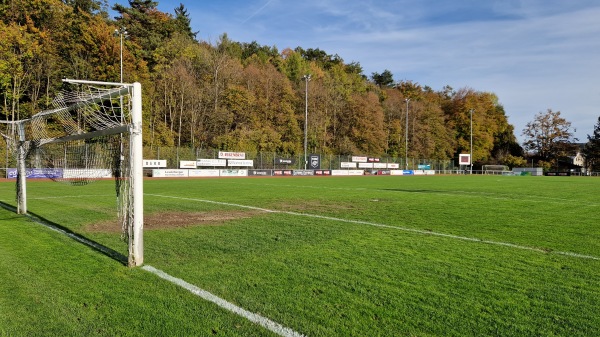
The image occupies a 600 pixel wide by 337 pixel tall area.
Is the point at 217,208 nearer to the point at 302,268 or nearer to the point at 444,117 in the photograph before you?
the point at 302,268

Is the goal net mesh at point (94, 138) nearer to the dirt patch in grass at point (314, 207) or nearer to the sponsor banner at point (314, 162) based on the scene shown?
the dirt patch in grass at point (314, 207)

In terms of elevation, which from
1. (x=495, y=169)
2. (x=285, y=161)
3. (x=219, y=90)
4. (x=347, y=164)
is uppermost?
(x=219, y=90)

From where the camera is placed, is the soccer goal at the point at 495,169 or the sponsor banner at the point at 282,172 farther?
the soccer goal at the point at 495,169

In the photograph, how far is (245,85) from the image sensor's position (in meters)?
55.6

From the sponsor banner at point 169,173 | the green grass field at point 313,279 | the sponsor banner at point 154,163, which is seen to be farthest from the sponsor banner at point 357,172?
the green grass field at point 313,279

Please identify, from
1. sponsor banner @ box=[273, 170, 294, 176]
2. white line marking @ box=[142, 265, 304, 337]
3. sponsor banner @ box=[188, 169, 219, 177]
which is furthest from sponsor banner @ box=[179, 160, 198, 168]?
white line marking @ box=[142, 265, 304, 337]

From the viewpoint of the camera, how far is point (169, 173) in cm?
3619

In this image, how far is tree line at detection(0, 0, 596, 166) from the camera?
37406mm

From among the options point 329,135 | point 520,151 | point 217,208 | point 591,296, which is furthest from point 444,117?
point 591,296

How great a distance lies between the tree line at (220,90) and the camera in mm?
37406

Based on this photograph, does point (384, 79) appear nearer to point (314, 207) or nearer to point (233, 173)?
point (233, 173)

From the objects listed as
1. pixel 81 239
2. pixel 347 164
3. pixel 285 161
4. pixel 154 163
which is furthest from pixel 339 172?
pixel 81 239

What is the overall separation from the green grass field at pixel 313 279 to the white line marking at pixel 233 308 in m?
0.08

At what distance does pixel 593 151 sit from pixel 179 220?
96.0 meters
